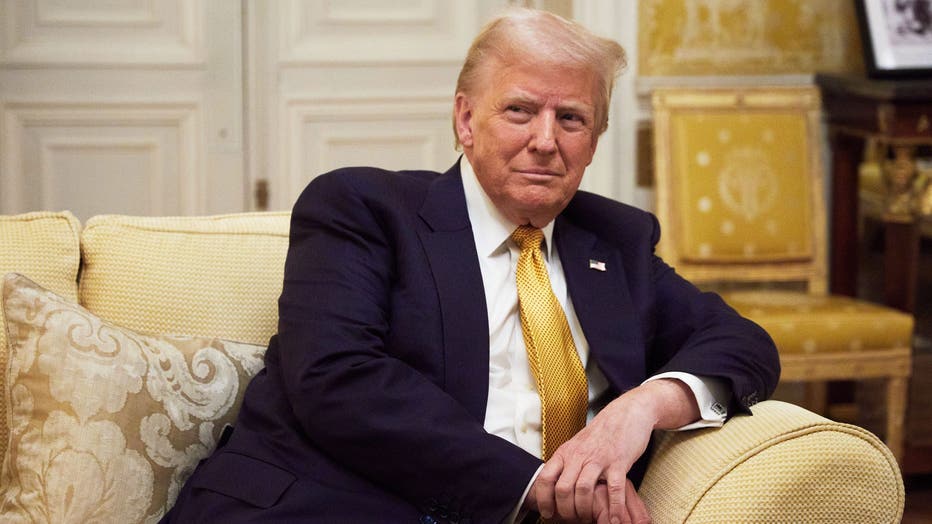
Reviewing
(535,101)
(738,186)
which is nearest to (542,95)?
(535,101)

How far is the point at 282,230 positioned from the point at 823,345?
1.81 m

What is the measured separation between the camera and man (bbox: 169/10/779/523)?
168 cm

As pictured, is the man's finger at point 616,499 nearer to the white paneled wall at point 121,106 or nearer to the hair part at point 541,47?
the hair part at point 541,47

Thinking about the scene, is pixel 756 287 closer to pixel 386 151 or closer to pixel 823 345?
pixel 823 345

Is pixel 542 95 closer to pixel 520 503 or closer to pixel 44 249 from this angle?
pixel 520 503

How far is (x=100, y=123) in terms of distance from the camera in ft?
13.2

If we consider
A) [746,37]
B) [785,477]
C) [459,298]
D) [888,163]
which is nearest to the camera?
[785,477]

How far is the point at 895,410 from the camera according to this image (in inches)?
135

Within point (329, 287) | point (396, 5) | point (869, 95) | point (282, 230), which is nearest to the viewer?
point (329, 287)

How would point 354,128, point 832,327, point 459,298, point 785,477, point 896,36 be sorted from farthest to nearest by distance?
1. point 354,128
2. point 896,36
3. point 832,327
4. point 459,298
5. point 785,477

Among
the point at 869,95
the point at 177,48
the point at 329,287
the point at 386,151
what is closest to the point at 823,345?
the point at 869,95

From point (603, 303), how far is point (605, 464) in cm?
33

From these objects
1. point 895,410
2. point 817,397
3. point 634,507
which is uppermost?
point 634,507

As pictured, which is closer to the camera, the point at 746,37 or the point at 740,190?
the point at 740,190
